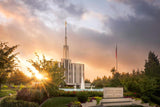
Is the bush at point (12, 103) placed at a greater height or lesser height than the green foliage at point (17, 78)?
lesser

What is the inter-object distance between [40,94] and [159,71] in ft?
55.7

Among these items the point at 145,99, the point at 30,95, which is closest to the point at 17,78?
the point at 30,95

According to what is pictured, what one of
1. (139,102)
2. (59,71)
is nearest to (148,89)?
(139,102)

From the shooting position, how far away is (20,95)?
14742 millimetres

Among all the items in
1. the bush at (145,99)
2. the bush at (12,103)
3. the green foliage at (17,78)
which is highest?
the green foliage at (17,78)

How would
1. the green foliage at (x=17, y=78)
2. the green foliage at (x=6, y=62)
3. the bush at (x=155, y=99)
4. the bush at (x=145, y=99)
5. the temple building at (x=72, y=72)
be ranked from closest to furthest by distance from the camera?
1. the green foliage at (x=6, y=62)
2. the green foliage at (x=17, y=78)
3. the bush at (x=155, y=99)
4. the bush at (x=145, y=99)
5. the temple building at (x=72, y=72)

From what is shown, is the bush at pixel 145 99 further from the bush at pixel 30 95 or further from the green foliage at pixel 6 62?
the green foliage at pixel 6 62

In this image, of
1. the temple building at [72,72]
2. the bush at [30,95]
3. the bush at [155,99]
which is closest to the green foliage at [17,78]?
the bush at [30,95]

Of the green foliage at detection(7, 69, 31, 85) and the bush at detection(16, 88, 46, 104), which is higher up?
the green foliage at detection(7, 69, 31, 85)

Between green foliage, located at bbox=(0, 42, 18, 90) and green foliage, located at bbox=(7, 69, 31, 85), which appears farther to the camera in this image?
green foliage, located at bbox=(7, 69, 31, 85)

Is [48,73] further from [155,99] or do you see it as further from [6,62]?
[155,99]

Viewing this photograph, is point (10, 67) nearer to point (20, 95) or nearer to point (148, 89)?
point (20, 95)

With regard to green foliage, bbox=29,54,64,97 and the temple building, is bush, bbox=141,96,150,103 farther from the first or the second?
the temple building

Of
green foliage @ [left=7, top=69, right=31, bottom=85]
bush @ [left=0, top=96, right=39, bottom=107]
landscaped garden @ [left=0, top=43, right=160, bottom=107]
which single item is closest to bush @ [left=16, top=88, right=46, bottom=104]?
landscaped garden @ [left=0, top=43, right=160, bottom=107]
